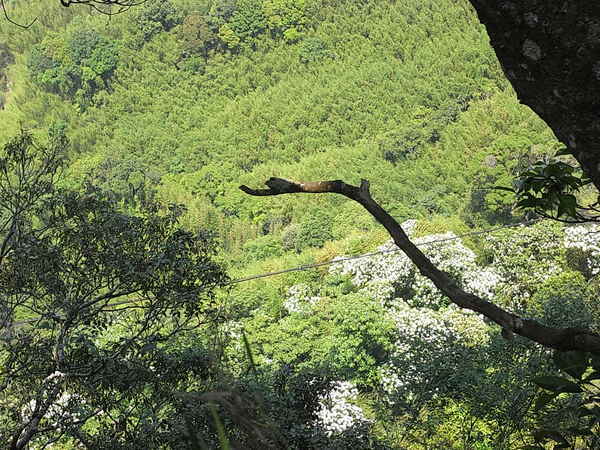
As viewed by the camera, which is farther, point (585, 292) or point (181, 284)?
point (585, 292)

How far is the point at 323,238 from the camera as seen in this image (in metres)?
20.3

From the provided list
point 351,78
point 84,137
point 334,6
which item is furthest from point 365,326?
point 334,6

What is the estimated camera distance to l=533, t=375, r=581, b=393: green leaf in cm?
55

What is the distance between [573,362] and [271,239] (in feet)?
68.7

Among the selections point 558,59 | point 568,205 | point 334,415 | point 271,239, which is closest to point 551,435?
point 568,205

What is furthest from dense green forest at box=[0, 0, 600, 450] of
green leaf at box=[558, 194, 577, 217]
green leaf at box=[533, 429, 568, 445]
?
green leaf at box=[558, 194, 577, 217]

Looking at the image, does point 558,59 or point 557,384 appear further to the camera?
point 557,384

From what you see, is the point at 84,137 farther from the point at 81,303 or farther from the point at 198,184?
the point at 81,303

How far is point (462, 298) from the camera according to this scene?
21.8 inches

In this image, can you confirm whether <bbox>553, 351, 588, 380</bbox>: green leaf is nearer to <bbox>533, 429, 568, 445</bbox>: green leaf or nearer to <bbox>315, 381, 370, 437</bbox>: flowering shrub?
<bbox>533, 429, 568, 445</bbox>: green leaf

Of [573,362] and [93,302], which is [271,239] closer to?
[93,302]

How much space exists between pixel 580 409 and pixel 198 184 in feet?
84.6

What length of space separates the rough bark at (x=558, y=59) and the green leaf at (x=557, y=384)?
0.62 ft

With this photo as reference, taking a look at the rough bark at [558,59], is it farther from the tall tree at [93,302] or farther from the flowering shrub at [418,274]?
the flowering shrub at [418,274]
